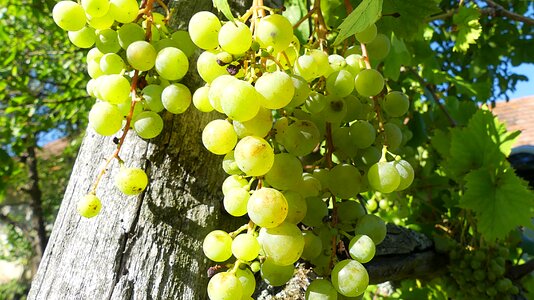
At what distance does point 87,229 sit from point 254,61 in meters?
0.37

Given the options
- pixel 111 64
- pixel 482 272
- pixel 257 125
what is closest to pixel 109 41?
pixel 111 64

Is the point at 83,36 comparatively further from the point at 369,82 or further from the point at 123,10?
the point at 369,82

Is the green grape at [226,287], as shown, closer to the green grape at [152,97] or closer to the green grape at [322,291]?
the green grape at [322,291]

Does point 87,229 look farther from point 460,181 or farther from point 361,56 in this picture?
point 460,181

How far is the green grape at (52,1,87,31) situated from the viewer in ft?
1.80

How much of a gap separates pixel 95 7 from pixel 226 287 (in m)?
0.37

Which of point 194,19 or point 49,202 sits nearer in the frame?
point 194,19

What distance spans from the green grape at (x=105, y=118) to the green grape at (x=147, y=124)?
0.08 ft

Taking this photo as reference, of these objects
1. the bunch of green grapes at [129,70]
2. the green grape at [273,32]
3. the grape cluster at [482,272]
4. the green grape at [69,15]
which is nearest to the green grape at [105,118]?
the bunch of green grapes at [129,70]

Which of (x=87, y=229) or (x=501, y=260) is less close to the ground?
(x=87, y=229)

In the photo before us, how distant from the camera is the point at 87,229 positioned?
658mm

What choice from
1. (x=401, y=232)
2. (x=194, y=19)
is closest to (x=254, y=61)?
(x=194, y=19)

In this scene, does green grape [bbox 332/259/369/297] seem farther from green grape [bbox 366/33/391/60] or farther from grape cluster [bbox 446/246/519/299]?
grape cluster [bbox 446/246/519/299]

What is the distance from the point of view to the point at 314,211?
1.87 feet
